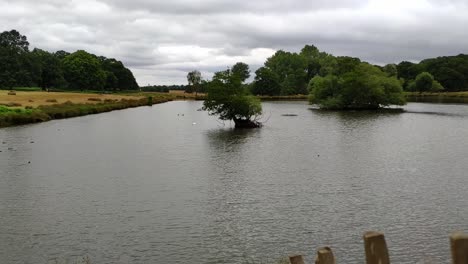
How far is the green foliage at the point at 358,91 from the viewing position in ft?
374

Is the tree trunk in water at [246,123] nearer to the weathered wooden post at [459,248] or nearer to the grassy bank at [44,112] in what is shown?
the grassy bank at [44,112]

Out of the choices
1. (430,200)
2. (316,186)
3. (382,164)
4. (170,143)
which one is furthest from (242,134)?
(430,200)

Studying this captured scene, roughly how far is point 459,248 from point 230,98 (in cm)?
6438

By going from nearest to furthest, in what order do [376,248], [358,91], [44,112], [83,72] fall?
[376,248] → [44,112] → [358,91] → [83,72]

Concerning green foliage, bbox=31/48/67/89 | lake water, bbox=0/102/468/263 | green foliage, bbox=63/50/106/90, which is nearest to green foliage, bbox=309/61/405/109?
lake water, bbox=0/102/468/263

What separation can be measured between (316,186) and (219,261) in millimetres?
13873

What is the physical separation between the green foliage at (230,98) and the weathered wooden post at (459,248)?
63.7 metres

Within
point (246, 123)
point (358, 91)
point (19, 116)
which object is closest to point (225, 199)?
point (246, 123)

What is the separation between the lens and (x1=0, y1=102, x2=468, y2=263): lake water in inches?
769

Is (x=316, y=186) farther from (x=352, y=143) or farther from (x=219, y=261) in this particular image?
(x=352, y=143)

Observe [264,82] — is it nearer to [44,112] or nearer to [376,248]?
[44,112]

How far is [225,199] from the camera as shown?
27375 mm

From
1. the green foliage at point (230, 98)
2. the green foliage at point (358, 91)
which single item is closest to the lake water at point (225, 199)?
the green foliage at point (230, 98)

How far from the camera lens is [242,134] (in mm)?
62938
